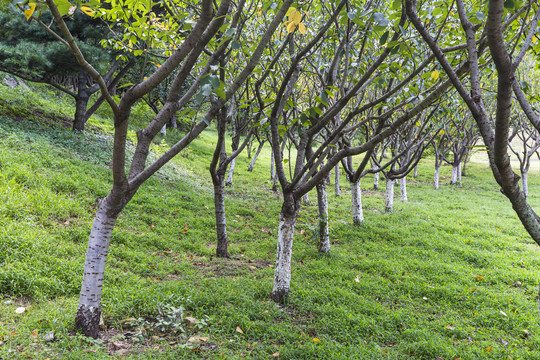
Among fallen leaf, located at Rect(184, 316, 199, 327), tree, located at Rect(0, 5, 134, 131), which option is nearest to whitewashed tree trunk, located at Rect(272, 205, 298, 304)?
fallen leaf, located at Rect(184, 316, 199, 327)

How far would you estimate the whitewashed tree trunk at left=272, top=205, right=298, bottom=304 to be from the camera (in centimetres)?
480

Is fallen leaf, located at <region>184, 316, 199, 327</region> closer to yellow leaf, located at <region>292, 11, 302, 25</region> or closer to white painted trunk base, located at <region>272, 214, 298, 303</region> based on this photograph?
white painted trunk base, located at <region>272, 214, 298, 303</region>

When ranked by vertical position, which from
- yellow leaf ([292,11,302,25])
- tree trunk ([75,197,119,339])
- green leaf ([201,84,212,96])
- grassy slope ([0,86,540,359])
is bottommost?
grassy slope ([0,86,540,359])

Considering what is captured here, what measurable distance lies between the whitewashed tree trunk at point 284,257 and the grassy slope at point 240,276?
0.21 metres

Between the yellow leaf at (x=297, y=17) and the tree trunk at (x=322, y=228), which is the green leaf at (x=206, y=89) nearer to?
the yellow leaf at (x=297, y=17)

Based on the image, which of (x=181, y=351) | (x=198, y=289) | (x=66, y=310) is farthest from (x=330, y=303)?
(x=66, y=310)

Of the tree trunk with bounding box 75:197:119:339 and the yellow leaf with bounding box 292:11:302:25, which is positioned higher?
the yellow leaf with bounding box 292:11:302:25

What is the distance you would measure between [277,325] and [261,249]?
338 centimetres

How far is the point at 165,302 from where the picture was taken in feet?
14.3

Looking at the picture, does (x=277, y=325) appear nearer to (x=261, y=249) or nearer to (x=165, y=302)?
(x=165, y=302)

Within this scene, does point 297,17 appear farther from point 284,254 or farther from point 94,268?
point 284,254

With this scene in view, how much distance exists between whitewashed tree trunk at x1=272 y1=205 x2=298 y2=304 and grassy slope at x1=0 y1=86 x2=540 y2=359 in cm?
21

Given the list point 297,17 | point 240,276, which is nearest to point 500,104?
point 297,17

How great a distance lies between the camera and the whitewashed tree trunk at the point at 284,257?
15.8ft
